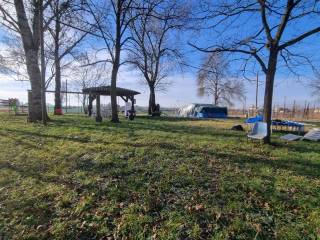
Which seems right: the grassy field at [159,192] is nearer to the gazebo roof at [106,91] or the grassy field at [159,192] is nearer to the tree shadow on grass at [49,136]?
the tree shadow on grass at [49,136]

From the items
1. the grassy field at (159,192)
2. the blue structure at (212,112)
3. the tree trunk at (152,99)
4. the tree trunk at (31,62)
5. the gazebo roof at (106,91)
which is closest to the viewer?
the grassy field at (159,192)

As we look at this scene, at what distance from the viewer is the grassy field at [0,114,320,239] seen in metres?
3.47

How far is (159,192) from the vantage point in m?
4.37

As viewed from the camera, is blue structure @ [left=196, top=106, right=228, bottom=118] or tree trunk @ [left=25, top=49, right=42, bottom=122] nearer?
tree trunk @ [left=25, top=49, right=42, bottom=122]

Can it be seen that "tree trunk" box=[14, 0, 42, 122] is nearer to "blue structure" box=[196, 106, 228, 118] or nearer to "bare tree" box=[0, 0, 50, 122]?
"bare tree" box=[0, 0, 50, 122]

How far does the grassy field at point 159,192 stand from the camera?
3475 millimetres

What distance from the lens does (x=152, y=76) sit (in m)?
27.6

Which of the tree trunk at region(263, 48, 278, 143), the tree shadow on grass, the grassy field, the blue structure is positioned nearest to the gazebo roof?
the tree shadow on grass

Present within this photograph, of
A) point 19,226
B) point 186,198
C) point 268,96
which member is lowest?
point 19,226

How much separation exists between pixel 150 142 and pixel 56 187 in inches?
129

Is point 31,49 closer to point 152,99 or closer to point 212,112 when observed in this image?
point 152,99

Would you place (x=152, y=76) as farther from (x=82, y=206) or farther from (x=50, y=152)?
(x=82, y=206)

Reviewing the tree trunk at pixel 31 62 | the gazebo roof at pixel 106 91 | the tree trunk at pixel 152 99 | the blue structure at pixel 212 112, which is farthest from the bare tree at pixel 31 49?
the blue structure at pixel 212 112

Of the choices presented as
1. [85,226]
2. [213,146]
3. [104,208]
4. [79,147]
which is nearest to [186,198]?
[104,208]
